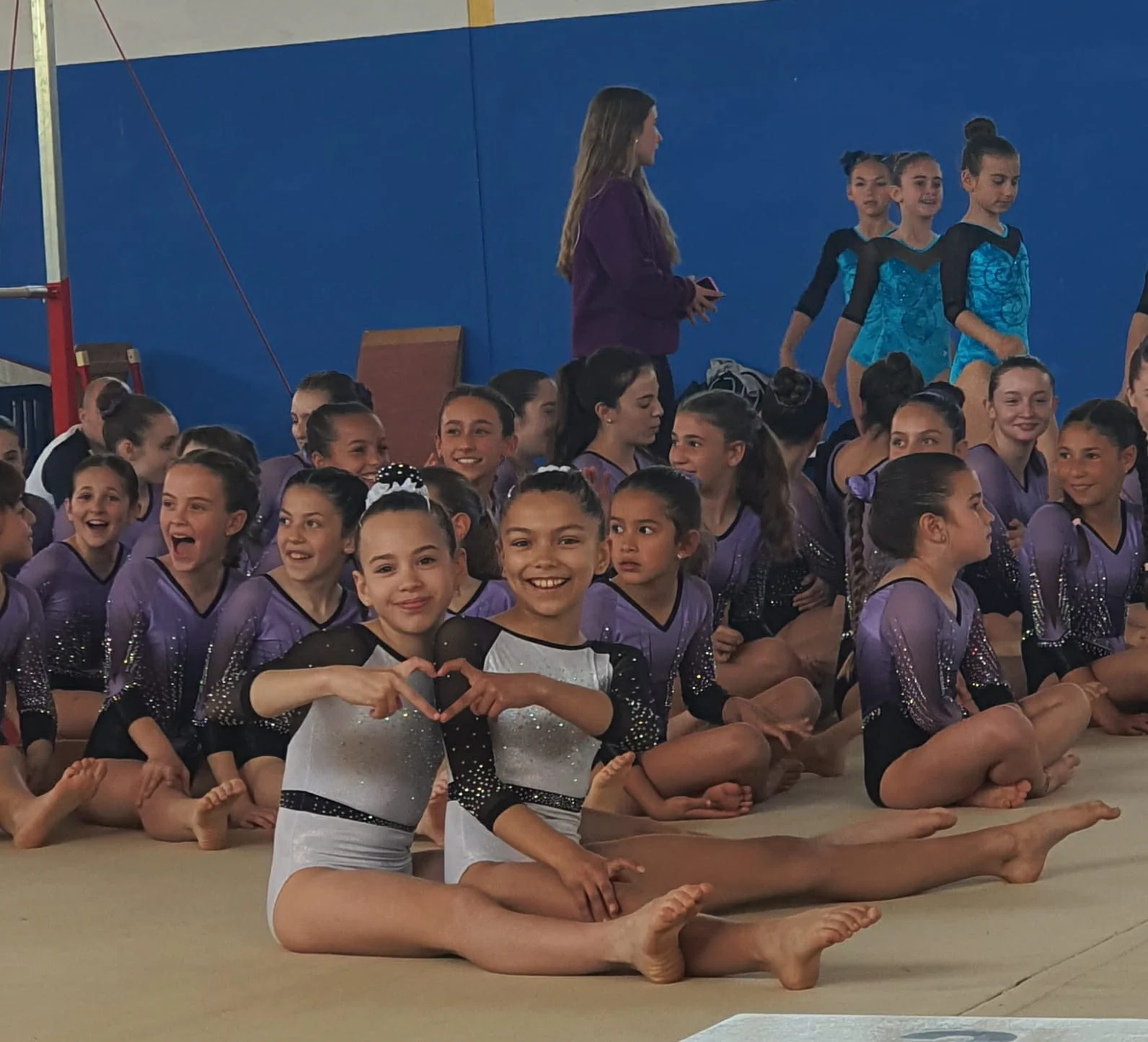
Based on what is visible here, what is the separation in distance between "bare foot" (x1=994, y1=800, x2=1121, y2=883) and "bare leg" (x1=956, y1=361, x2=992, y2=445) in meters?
3.47

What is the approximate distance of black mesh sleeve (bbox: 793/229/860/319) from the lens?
26.0ft

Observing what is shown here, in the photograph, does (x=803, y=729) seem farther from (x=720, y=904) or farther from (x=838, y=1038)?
(x=838, y=1038)

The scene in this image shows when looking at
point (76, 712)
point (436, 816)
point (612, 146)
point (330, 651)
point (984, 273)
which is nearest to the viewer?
point (330, 651)

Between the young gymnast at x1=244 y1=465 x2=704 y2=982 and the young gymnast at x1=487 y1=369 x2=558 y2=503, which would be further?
the young gymnast at x1=487 y1=369 x2=558 y2=503

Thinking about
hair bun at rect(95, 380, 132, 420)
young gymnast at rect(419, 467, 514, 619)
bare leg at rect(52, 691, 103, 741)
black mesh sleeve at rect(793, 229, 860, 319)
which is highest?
black mesh sleeve at rect(793, 229, 860, 319)

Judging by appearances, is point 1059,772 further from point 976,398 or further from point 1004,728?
point 976,398

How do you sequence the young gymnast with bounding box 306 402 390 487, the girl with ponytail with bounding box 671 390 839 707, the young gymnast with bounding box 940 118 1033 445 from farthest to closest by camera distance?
the young gymnast with bounding box 940 118 1033 445 < the young gymnast with bounding box 306 402 390 487 < the girl with ponytail with bounding box 671 390 839 707

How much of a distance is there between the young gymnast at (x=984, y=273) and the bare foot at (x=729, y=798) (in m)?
2.85

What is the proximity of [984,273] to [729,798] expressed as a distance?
3.16 meters

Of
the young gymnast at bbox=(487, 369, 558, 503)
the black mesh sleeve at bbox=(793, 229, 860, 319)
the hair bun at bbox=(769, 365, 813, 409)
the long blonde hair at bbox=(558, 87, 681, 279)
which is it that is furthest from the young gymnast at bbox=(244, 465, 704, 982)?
the black mesh sleeve at bbox=(793, 229, 860, 319)

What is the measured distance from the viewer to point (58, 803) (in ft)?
12.7

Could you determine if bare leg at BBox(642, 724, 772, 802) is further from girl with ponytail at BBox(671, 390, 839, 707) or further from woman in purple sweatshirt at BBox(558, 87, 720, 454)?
woman in purple sweatshirt at BBox(558, 87, 720, 454)

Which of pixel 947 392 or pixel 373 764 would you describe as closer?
pixel 373 764

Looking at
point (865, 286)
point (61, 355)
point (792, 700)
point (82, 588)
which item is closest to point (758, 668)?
point (792, 700)
